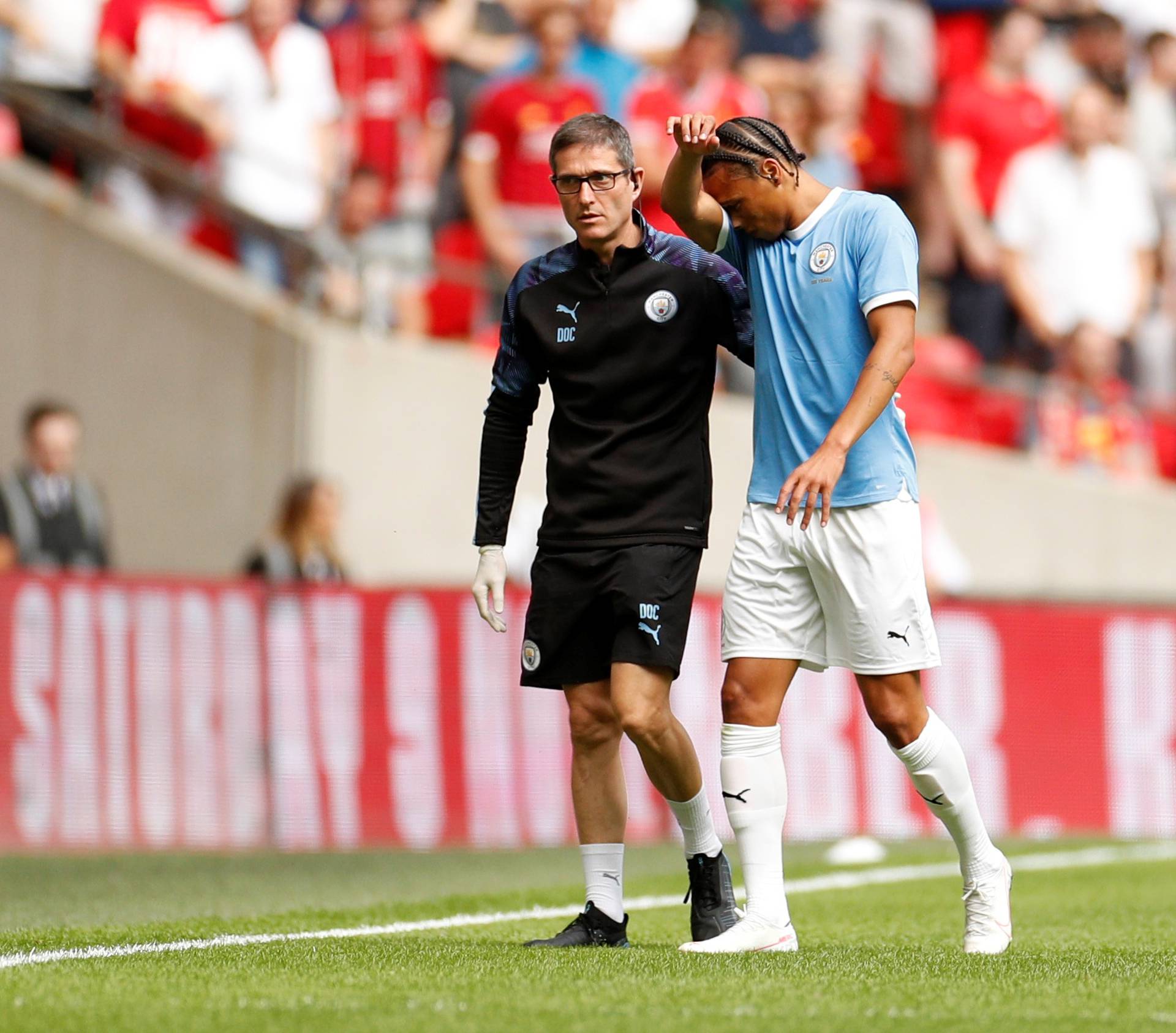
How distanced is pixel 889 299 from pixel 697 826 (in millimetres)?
1699

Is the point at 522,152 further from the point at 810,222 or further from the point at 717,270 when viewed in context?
the point at 810,222

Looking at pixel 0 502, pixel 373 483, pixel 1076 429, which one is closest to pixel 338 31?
pixel 373 483

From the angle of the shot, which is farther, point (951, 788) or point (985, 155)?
point (985, 155)

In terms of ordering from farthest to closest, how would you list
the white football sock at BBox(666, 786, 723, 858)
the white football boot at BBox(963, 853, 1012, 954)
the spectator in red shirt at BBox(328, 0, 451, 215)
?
the spectator in red shirt at BBox(328, 0, 451, 215)
the white football sock at BBox(666, 786, 723, 858)
the white football boot at BBox(963, 853, 1012, 954)

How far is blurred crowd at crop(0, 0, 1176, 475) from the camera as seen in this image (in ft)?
44.7

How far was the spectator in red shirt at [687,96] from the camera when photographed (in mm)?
14109

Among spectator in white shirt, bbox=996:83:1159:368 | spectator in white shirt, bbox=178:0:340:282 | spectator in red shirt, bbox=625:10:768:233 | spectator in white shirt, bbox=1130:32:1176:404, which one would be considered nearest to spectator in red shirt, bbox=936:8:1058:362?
spectator in white shirt, bbox=996:83:1159:368

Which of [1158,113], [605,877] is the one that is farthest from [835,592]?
[1158,113]

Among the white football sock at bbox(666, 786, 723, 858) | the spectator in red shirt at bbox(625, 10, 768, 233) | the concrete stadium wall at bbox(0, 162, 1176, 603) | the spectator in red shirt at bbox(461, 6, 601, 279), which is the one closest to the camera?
the white football sock at bbox(666, 786, 723, 858)

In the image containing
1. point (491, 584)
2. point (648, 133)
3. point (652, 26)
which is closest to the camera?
point (491, 584)

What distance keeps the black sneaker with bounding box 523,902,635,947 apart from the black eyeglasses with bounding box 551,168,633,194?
2097 mm

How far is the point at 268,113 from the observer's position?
13.9 meters

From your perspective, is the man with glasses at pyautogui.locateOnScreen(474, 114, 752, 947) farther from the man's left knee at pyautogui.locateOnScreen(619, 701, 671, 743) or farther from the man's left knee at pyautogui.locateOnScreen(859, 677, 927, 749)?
the man's left knee at pyautogui.locateOnScreen(859, 677, 927, 749)

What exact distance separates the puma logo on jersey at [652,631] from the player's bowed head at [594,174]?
1129mm
